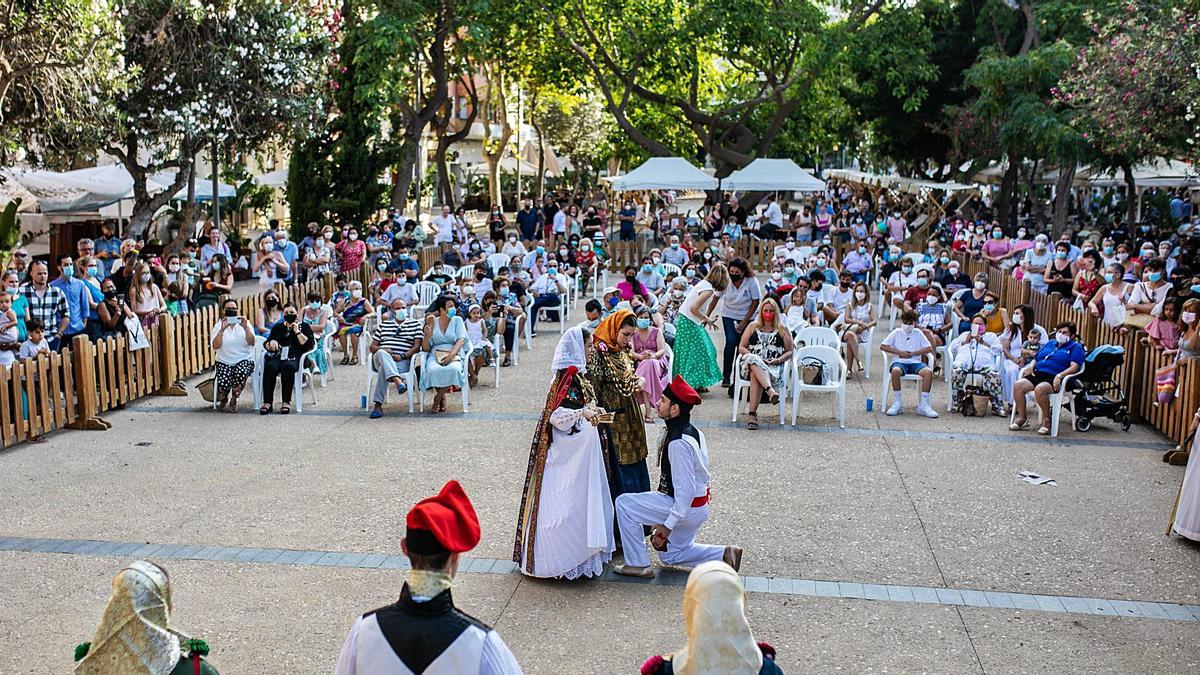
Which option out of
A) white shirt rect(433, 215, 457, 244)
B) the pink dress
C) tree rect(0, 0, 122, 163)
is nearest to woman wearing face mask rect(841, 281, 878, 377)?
the pink dress

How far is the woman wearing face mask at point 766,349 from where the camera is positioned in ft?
40.6

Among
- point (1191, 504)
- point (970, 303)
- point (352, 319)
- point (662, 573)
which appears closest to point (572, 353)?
point (662, 573)

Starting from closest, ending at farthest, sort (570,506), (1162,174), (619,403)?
(570,506) < (619,403) < (1162,174)

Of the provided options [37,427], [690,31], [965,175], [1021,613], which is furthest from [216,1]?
[965,175]

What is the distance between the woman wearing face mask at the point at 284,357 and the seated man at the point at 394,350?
0.81 m

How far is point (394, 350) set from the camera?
512 inches

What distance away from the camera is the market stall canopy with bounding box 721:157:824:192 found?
28281 mm

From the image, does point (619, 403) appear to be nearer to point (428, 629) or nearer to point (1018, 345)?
point (428, 629)

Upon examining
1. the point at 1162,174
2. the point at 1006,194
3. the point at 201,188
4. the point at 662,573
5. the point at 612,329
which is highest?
the point at 1162,174

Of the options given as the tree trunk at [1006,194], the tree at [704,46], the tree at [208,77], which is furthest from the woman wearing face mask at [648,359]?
the tree trunk at [1006,194]

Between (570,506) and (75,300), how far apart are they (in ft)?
25.6

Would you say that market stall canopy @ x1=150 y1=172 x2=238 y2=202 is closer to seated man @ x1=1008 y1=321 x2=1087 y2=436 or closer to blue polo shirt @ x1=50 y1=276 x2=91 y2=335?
blue polo shirt @ x1=50 y1=276 x2=91 y2=335

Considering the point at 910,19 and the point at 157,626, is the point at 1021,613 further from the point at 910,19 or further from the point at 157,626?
the point at 910,19

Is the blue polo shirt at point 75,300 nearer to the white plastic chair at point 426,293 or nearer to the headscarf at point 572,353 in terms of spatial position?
the white plastic chair at point 426,293
